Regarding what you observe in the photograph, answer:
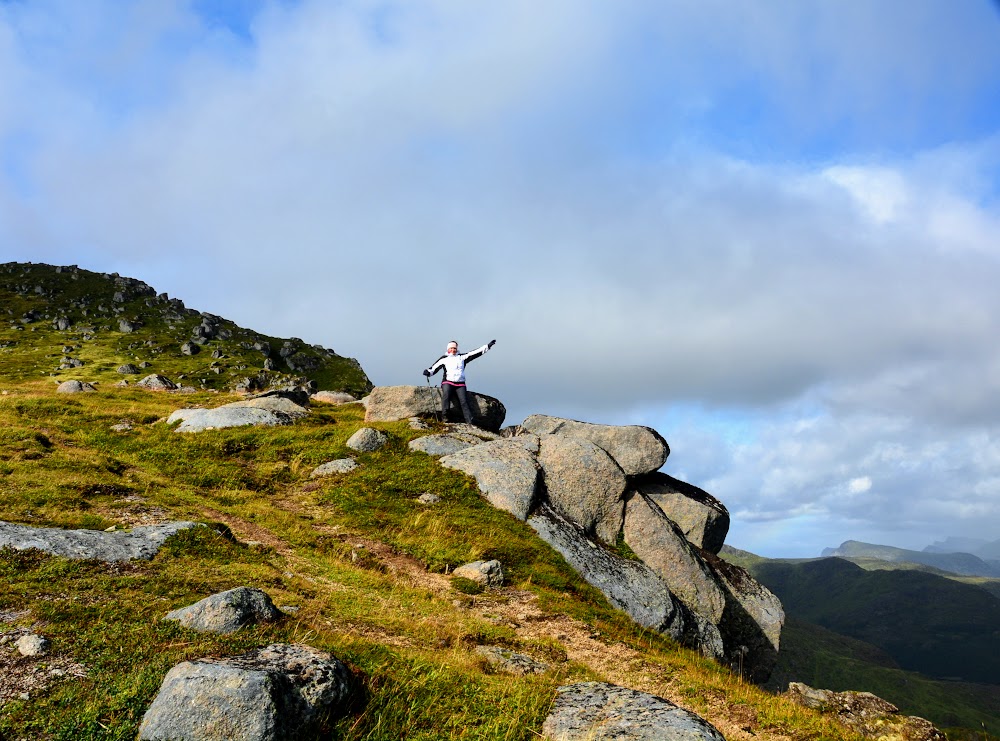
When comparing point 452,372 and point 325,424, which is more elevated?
point 452,372

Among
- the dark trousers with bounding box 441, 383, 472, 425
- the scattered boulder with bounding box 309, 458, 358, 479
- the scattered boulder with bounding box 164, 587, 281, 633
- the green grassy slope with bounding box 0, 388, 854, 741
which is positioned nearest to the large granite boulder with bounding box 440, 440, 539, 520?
the green grassy slope with bounding box 0, 388, 854, 741

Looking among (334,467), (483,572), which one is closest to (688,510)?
(483,572)

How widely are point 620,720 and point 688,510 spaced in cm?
2608

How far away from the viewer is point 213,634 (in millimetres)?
12562

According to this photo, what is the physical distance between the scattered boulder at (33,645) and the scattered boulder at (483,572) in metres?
13.4

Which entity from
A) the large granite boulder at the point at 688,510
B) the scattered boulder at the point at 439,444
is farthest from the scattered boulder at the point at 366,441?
the large granite boulder at the point at 688,510

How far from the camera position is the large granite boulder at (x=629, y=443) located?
34.3m

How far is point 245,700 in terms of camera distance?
31.6ft

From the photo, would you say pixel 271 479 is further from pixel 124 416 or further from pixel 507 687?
pixel 507 687

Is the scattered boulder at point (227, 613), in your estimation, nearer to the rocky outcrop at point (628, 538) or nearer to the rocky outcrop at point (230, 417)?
the rocky outcrop at point (628, 538)

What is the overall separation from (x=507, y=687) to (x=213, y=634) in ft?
21.2

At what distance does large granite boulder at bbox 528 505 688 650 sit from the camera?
2342 centimetres

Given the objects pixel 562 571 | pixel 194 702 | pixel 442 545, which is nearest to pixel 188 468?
pixel 442 545

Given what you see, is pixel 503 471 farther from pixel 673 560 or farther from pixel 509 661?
pixel 509 661
